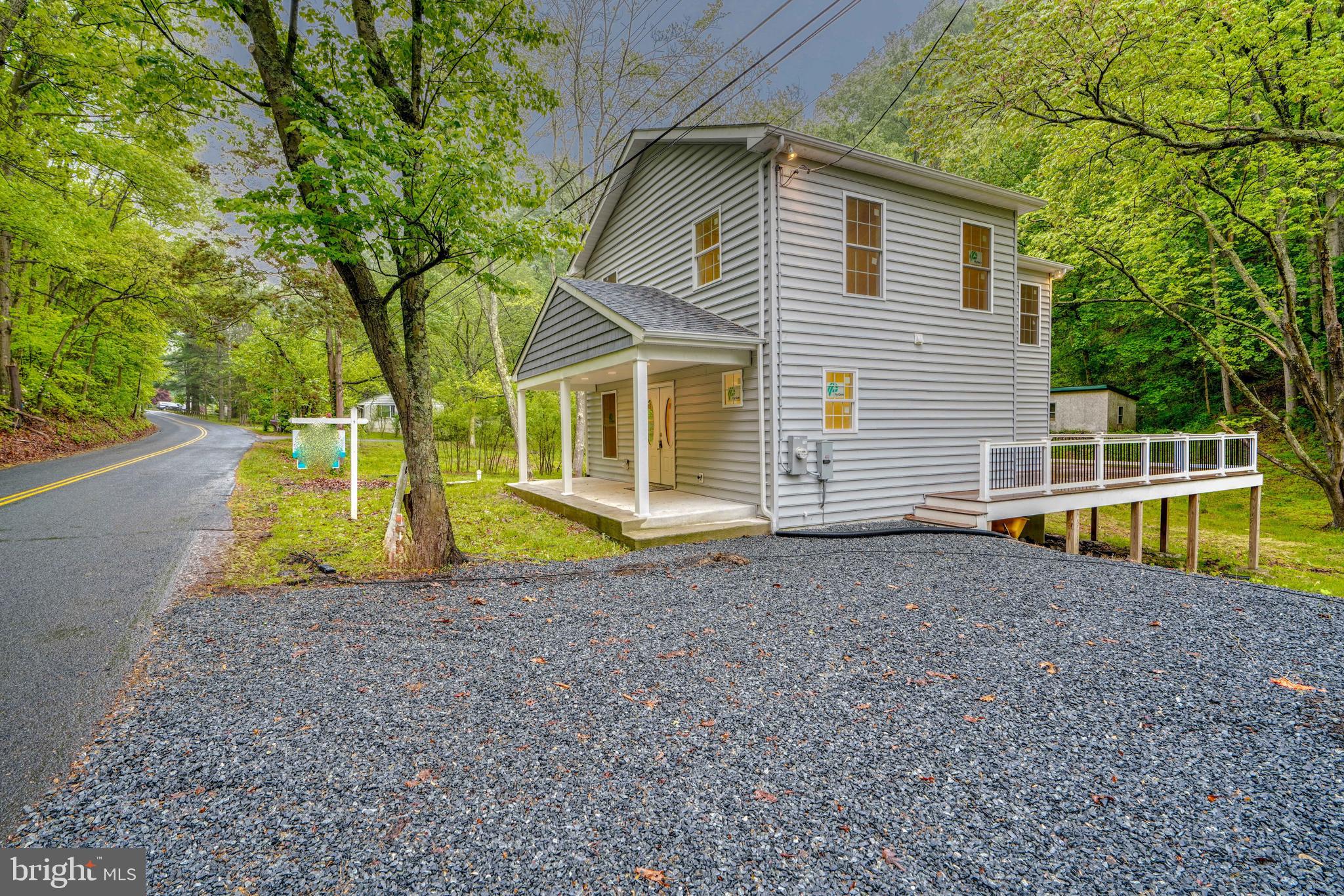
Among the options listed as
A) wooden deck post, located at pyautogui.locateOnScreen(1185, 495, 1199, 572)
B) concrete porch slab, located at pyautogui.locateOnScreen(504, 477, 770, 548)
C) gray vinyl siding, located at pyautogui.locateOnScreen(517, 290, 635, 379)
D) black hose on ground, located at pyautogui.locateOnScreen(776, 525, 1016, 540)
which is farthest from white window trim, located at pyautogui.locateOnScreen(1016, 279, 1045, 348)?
gray vinyl siding, located at pyautogui.locateOnScreen(517, 290, 635, 379)

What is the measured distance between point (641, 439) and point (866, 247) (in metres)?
4.67

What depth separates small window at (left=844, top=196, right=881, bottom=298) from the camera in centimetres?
790

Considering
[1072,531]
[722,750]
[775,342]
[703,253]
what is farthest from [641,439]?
[1072,531]

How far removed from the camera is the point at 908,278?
8375mm

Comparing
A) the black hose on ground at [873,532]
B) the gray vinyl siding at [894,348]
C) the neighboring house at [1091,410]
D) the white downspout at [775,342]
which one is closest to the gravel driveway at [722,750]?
the black hose on ground at [873,532]

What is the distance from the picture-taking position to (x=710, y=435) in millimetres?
8758

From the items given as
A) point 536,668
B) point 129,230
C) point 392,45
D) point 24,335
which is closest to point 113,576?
point 536,668

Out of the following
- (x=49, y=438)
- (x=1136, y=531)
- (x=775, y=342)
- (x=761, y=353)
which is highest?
(x=775, y=342)

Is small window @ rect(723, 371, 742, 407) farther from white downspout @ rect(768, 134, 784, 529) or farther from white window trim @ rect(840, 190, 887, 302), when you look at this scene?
white window trim @ rect(840, 190, 887, 302)

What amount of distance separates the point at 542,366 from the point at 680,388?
2674 millimetres

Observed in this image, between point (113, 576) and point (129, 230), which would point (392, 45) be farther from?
point (129, 230)

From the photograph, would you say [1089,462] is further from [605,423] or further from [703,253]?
[605,423]

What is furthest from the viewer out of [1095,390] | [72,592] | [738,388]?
[1095,390]

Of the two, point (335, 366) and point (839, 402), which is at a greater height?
point (335, 366)
